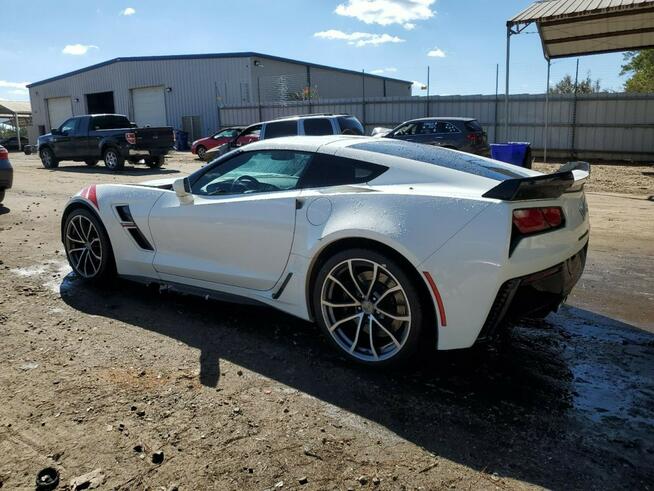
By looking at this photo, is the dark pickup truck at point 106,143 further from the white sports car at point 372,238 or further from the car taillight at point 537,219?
the car taillight at point 537,219

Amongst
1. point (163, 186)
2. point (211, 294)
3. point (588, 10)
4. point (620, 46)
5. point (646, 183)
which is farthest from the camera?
point (620, 46)

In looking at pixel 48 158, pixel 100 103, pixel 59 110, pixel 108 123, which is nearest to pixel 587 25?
pixel 108 123

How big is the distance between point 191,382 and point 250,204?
131 centimetres

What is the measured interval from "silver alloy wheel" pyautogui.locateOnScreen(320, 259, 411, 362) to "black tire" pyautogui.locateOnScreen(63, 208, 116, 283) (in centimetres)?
241

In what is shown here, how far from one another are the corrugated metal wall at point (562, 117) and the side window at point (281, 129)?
7446 mm

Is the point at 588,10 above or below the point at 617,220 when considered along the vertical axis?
above

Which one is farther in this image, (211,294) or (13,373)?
(211,294)

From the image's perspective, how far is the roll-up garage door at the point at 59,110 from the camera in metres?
40.7

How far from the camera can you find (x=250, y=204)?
157 inches

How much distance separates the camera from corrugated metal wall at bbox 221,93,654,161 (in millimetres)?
19562

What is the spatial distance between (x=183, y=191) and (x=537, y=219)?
2610 millimetres

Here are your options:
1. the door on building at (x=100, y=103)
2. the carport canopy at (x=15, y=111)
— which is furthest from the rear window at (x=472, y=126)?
the carport canopy at (x=15, y=111)

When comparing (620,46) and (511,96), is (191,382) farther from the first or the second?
(511,96)

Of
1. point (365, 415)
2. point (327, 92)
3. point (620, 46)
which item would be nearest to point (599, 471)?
point (365, 415)
